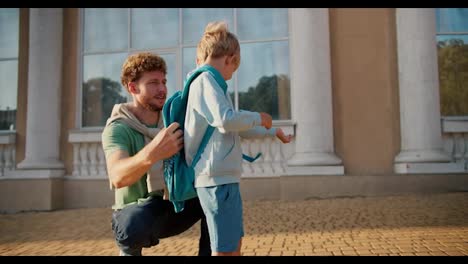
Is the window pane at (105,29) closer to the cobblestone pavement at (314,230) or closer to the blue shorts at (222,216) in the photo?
the cobblestone pavement at (314,230)

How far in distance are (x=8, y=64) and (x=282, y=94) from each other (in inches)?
241

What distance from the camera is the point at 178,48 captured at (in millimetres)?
8906

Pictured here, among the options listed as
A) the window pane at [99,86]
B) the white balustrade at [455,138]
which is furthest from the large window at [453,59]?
the window pane at [99,86]

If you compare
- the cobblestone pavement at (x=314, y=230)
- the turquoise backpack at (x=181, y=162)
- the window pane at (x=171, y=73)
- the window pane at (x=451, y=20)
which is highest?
the window pane at (x=451, y=20)

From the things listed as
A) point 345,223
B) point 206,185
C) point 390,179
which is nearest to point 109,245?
point 345,223

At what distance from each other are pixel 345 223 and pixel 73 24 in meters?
7.09

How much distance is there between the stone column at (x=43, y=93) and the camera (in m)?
8.61

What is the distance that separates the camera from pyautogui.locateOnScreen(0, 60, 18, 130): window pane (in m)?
9.35

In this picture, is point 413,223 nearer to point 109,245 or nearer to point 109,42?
point 109,245

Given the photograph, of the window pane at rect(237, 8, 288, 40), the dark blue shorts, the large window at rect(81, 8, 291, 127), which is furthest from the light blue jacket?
the window pane at rect(237, 8, 288, 40)

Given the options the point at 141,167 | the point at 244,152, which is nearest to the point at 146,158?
the point at 141,167

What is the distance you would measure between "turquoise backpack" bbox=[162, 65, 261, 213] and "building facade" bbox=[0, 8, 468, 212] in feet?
18.4

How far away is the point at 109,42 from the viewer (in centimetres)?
926

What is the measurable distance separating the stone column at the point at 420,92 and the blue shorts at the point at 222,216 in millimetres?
5995
